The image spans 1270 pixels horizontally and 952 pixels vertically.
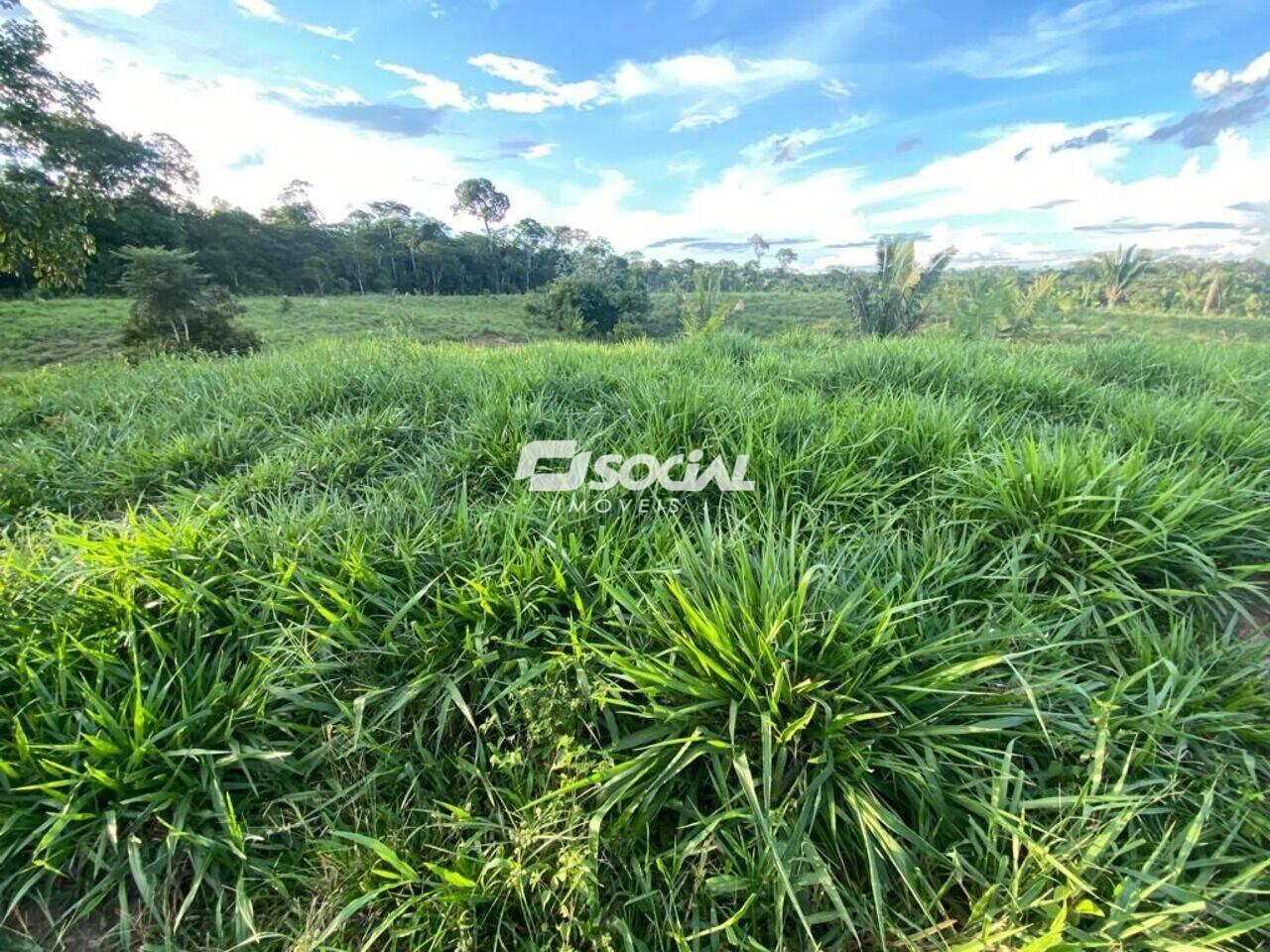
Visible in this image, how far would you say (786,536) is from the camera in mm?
2000

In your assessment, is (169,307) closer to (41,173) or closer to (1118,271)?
(41,173)

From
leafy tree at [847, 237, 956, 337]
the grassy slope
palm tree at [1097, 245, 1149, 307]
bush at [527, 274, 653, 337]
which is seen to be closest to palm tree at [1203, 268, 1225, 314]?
palm tree at [1097, 245, 1149, 307]

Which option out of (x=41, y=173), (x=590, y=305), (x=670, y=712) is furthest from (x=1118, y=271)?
(x=41, y=173)

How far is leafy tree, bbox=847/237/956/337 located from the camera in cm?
1162

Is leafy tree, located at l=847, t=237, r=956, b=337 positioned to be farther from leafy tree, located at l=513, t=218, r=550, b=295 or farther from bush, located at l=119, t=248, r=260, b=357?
leafy tree, located at l=513, t=218, r=550, b=295

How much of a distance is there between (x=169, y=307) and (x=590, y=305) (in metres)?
16.6

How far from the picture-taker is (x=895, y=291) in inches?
465

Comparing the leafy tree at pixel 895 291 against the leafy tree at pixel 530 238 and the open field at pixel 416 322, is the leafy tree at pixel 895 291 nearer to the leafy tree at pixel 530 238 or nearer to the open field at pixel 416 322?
the open field at pixel 416 322

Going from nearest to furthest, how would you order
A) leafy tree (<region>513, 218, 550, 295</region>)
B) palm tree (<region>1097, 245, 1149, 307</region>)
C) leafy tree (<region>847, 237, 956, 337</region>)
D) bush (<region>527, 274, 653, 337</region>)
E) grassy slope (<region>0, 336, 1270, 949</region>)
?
grassy slope (<region>0, 336, 1270, 949</region>)
leafy tree (<region>847, 237, 956, 337</region>)
palm tree (<region>1097, 245, 1149, 307</region>)
bush (<region>527, 274, 653, 337</region>)
leafy tree (<region>513, 218, 550, 295</region>)

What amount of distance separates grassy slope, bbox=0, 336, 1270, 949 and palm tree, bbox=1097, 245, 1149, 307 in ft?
Result: 77.5

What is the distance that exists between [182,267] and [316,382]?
46.8ft

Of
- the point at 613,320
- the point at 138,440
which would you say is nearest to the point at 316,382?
the point at 138,440

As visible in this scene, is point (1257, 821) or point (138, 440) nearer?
point (1257, 821)

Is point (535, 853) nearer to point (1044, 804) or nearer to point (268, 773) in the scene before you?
point (268, 773)
